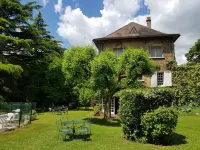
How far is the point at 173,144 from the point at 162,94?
2431mm

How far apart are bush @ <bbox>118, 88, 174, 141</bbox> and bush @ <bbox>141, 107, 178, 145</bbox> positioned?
38 centimetres

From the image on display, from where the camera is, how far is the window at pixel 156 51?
25953mm

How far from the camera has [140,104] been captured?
10.9 meters

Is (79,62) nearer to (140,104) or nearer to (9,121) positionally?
(9,121)

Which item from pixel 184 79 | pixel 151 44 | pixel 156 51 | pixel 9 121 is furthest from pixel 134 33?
pixel 9 121

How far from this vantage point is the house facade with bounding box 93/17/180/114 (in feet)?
Answer: 82.5

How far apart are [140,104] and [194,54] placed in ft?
135

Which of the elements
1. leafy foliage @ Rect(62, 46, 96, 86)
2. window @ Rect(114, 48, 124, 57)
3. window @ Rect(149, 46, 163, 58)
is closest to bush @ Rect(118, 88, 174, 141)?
leafy foliage @ Rect(62, 46, 96, 86)

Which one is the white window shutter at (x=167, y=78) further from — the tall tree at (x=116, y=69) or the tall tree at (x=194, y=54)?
the tall tree at (x=194, y=54)

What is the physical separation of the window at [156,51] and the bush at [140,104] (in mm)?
15502

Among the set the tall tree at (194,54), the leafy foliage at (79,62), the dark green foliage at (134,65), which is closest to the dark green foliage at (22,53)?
the leafy foliage at (79,62)

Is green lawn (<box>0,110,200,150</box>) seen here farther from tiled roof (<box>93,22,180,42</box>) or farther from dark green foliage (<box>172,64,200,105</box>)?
tiled roof (<box>93,22,180,42</box>)

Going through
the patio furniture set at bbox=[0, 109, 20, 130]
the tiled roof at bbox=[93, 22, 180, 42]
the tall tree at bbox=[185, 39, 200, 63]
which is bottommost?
the patio furniture set at bbox=[0, 109, 20, 130]

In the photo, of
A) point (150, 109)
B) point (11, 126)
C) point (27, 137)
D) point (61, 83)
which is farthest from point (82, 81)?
point (61, 83)
